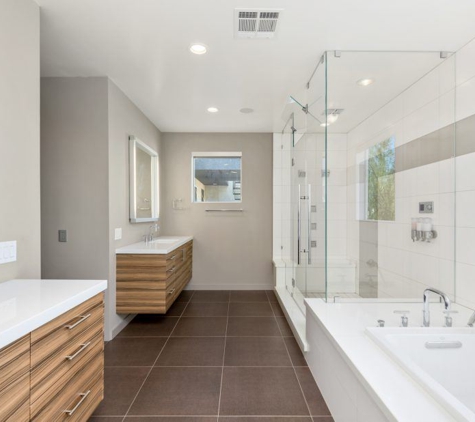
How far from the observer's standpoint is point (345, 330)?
172cm

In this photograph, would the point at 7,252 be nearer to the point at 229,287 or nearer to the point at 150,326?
the point at 150,326

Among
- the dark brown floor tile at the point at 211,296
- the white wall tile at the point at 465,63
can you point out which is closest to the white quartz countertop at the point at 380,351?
the white wall tile at the point at 465,63

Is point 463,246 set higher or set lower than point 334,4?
lower

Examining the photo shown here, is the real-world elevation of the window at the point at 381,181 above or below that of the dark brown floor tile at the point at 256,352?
above

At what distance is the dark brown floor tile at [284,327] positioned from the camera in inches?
114

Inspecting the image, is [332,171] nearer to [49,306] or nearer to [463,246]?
[463,246]

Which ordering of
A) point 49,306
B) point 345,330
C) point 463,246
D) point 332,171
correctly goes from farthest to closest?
1. point 332,171
2. point 463,246
3. point 345,330
4. point 49,306

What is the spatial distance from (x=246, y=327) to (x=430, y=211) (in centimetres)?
204

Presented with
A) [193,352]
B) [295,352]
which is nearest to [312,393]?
[295,352]

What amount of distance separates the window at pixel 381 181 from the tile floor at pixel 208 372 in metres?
1.39

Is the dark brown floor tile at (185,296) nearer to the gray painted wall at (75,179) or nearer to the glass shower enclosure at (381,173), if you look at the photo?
the gray painted wall at (75,179)

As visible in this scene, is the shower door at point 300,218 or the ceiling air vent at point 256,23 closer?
the ceiling air vent at point 256,23

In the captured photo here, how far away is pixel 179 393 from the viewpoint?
197 cm

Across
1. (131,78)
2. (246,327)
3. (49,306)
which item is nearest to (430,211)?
(246,327)
